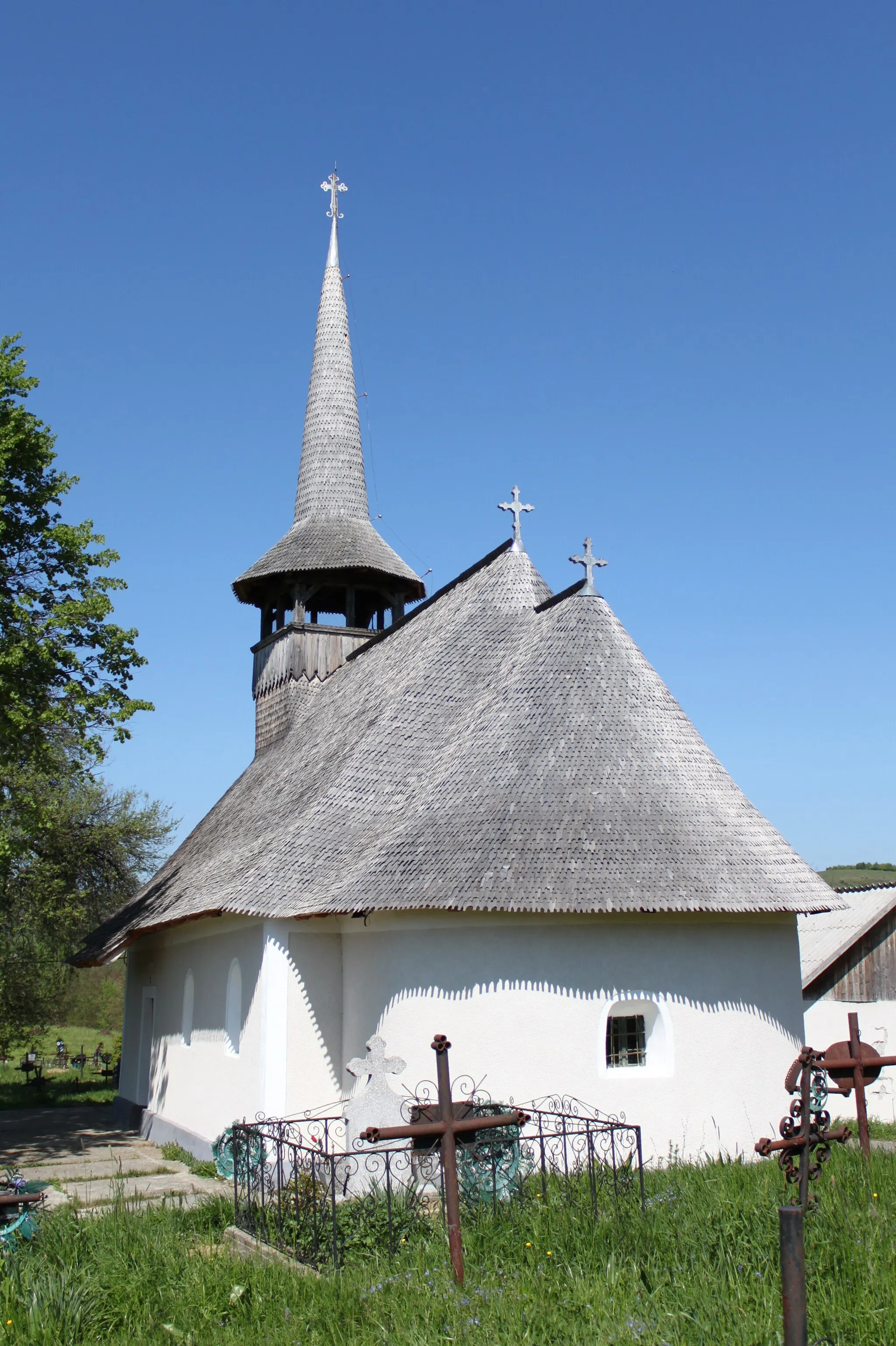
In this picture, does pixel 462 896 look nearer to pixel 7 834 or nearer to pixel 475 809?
pixel 475 809

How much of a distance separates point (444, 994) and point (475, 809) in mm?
2055

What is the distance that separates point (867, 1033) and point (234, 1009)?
38.3ft

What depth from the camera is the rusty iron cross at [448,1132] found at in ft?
21.2

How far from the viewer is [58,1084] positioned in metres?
28.2

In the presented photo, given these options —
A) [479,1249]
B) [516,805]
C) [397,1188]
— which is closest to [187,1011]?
[516,805]

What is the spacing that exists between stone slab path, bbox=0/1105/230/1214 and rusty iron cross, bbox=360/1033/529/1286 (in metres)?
3.55

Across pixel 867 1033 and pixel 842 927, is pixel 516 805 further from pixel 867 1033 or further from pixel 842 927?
pixel 842 927

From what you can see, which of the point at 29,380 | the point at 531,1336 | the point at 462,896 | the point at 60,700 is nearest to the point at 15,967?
the point at 60,700

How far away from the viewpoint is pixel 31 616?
45.9ft

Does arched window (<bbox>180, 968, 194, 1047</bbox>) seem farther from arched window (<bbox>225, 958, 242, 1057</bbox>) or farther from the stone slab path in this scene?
arched window (<bbox>225, 958, 242, 1057</bbox>)

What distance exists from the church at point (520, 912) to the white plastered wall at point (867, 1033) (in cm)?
798

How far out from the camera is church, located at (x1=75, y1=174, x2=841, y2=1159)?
455 inches

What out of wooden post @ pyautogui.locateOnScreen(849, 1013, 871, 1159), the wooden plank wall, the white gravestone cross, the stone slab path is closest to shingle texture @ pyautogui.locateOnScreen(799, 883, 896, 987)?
the wooden plank wall

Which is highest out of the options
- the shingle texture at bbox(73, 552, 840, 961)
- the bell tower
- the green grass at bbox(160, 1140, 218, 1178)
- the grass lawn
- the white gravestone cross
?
the bell tower
